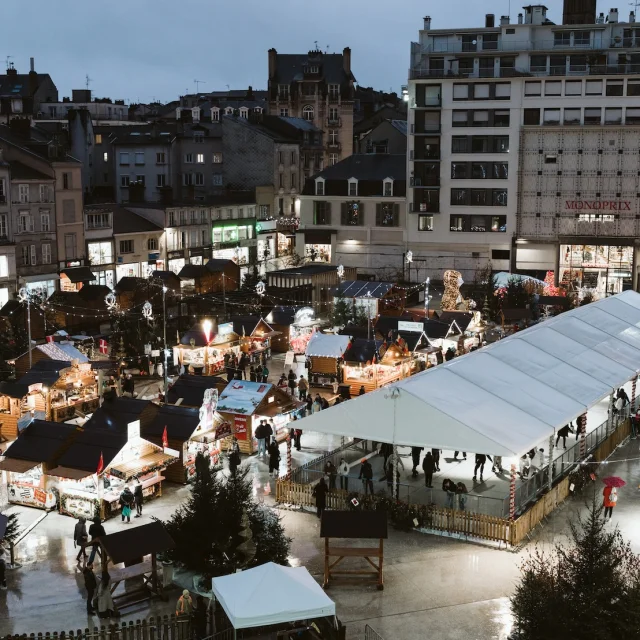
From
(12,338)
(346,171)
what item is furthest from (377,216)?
(12,338)

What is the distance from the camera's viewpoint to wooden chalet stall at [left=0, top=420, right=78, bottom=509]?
2169 cm

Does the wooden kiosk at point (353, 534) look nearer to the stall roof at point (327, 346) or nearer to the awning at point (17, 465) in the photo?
the awning at point (17, 465)

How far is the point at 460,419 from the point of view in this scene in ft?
67.9

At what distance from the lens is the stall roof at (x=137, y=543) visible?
1648 cm

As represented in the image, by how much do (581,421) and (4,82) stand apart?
2994 inches

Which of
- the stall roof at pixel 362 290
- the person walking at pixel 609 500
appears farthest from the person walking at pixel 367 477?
the stall roof at pixel 362 290

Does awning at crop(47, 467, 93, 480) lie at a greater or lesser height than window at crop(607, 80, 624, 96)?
lesser

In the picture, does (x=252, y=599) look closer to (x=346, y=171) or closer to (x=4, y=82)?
(x=346, y=171)

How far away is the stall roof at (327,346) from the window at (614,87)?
3222 cm

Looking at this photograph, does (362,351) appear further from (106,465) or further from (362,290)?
(106,465)

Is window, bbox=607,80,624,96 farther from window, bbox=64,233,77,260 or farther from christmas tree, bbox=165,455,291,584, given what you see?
christmas tree, bbox=165,455,291,584

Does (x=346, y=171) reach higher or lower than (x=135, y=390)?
higher

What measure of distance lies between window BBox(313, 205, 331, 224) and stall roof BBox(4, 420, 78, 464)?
141 ft

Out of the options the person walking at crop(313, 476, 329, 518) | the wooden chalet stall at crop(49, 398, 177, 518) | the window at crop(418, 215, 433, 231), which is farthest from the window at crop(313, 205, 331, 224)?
the person walking at crop(313, 476, 329, 518)
